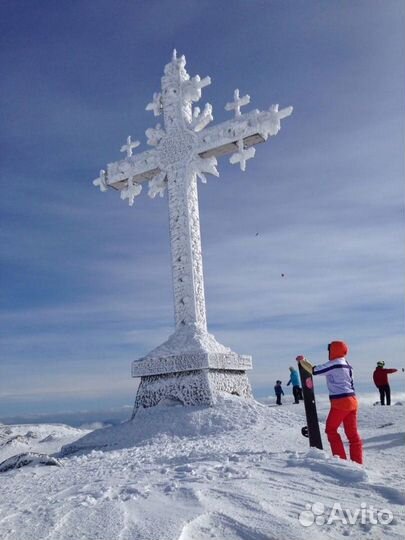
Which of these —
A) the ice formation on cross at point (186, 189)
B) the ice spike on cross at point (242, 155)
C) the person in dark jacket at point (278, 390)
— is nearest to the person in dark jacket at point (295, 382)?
the person in dark jacket at point (278, 390)

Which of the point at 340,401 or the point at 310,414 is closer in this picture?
the point at 340,401

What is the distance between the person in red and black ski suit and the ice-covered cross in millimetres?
5236

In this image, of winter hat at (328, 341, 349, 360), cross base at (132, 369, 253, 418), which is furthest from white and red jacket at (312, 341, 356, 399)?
cross base at (132, 369, 253, 418)

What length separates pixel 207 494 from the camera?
405 cm

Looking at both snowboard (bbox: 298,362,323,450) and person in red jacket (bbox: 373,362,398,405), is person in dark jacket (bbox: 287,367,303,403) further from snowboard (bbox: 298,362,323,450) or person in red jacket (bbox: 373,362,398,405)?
snowboard (bbox: 298,362,323,450)

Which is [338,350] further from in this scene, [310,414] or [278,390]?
[278,390]

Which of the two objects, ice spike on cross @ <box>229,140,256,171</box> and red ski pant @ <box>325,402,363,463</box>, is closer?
red ski pant @ <box>325,402,363,463</box>

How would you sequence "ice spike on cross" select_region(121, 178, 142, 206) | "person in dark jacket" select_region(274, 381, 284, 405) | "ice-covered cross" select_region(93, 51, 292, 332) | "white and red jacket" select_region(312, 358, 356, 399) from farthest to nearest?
"person in dark jacket" select_region(274, 381, 284, 405), "ice spike on cross" select_region(121, 178, 142, 206), "ice-covered cross" select_region(93, 51, 292, 332), "white and red jacket" select_region(312, 358, 356, 399)

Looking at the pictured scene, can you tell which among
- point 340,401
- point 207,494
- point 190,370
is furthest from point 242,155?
point 207,494

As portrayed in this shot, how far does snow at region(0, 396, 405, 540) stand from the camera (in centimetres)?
339

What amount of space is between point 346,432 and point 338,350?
1.03 metres

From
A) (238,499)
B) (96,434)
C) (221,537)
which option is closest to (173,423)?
(96,434)

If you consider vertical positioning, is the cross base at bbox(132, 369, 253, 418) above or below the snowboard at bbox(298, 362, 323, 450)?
above

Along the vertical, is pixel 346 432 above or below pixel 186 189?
below
